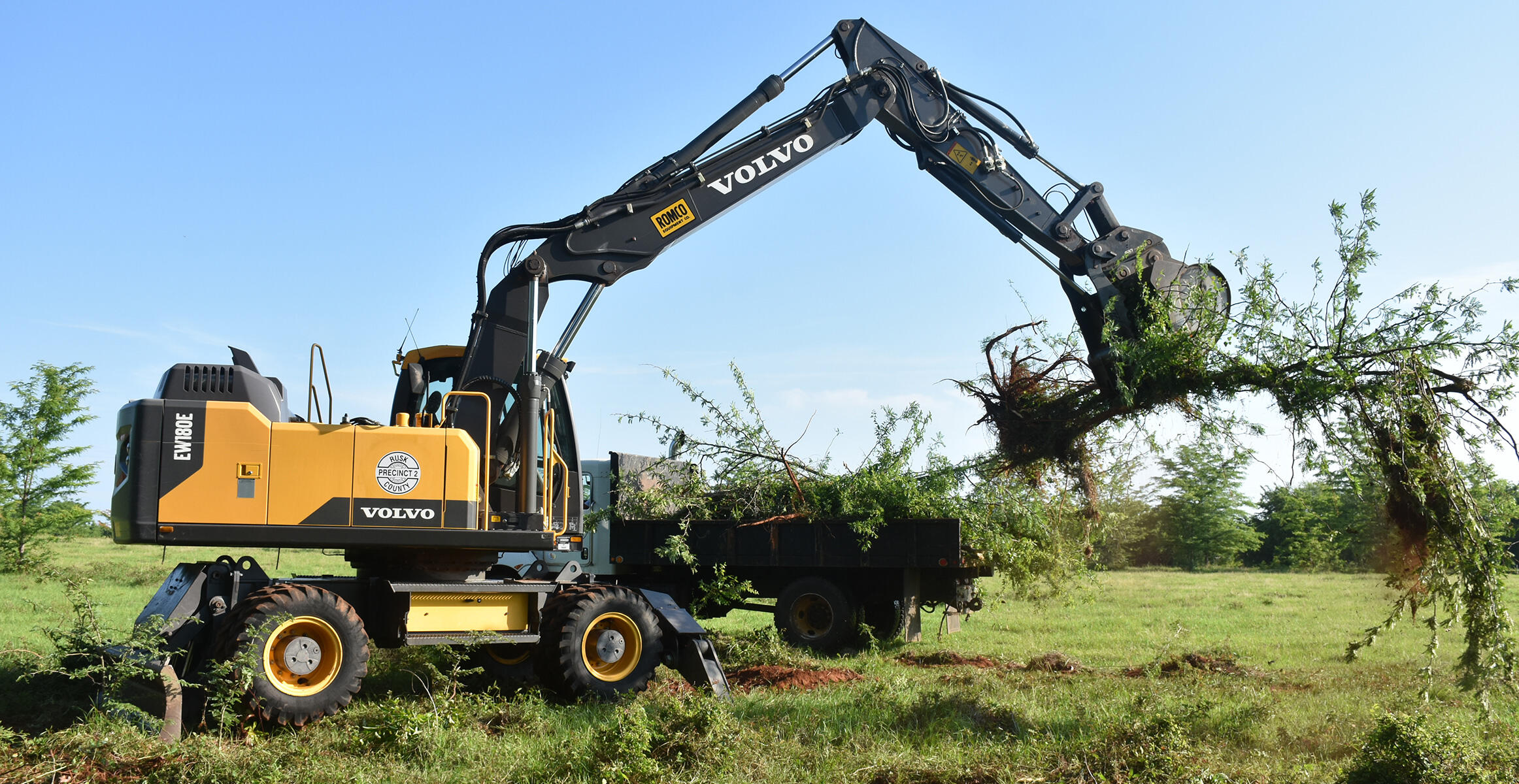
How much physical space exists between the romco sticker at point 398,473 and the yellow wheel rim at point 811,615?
5.65 metres

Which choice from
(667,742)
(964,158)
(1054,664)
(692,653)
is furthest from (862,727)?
(964,158)

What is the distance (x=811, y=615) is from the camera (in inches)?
500

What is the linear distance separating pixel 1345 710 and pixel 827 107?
729 centimetres

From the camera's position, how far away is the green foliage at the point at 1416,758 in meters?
5.65

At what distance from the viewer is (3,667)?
377 inches

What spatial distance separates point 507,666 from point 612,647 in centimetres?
123

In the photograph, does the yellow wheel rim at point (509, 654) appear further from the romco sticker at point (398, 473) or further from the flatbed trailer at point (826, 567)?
the flatbed trailer at point (826, 567)

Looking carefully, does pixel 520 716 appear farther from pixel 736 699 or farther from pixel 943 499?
pixel 943 499

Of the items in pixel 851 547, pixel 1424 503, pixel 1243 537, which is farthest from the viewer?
pixel 1243 537

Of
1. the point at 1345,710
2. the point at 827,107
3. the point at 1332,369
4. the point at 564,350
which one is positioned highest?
the point at 827,107

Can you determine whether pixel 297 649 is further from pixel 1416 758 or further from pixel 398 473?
pixel 1416 758

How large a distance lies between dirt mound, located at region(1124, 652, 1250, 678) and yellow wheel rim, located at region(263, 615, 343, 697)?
747 centimetres

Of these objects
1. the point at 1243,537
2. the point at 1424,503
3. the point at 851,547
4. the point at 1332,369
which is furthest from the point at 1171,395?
the point at 1243,537

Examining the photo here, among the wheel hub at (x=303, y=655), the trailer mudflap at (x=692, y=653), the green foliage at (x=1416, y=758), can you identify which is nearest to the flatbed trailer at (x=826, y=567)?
the trailer mudflap at (x=692, y=653)
